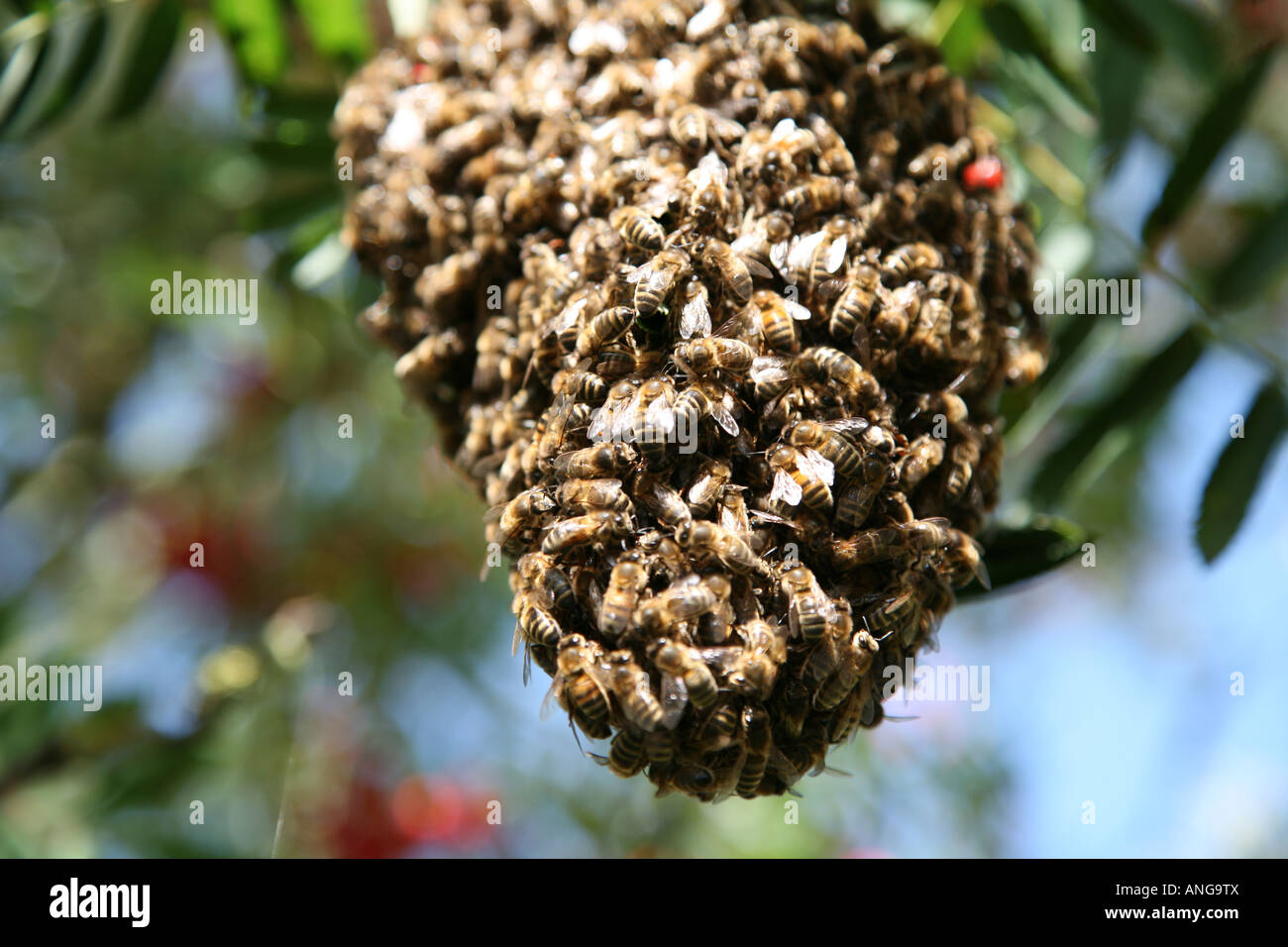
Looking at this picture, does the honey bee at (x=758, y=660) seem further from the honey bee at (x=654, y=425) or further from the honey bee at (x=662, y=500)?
the honey bee at (x=654, y=425)

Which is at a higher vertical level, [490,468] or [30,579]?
[490,468]

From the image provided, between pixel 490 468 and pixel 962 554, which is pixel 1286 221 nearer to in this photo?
pixel 962 554

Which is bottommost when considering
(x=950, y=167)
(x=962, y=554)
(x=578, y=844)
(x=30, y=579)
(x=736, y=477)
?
(x=578, y=844)

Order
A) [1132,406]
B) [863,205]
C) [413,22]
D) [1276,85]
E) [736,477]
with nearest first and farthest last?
[736,477], [863,205], [1132,406], [413,22], [1276,85]

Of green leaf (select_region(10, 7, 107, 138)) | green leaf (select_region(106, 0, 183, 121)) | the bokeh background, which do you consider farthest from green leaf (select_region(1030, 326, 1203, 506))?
green leaf (select_region(10, 7, 107, 138))

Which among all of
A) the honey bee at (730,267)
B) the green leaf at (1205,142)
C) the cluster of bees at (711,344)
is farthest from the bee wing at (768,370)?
the green leaf at (1205,142)

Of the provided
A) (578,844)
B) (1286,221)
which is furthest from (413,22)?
(578,844)

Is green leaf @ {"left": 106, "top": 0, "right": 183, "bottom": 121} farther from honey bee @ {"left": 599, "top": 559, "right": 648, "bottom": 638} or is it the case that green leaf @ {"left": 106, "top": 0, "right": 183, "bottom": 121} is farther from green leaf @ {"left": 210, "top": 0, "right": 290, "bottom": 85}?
honey bee @ {"left": 599, "top": 559, "right": 648, "bottom": 638}
